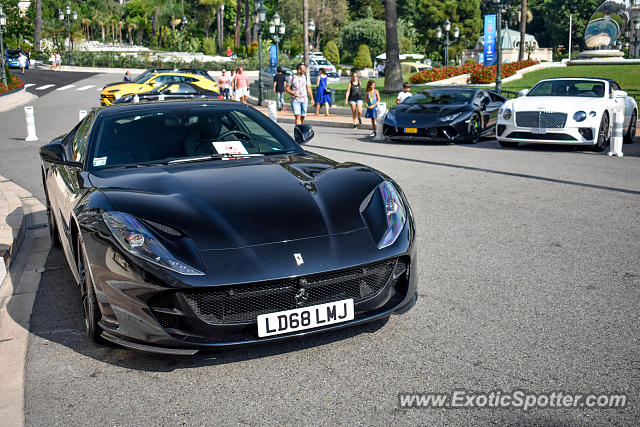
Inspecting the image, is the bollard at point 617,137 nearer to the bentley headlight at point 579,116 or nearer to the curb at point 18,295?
the bentley headlight at point 579,116

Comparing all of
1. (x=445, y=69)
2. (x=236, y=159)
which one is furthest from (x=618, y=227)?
(x=445, y=69)

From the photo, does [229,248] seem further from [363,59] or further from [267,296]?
[363,59]

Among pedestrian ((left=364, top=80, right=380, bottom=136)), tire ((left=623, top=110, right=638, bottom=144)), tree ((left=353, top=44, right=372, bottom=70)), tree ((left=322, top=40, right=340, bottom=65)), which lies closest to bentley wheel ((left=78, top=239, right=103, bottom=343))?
tire ((left=623, top=110, right=638, bottom=144))

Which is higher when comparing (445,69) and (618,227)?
(445,69)

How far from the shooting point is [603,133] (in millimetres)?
14352

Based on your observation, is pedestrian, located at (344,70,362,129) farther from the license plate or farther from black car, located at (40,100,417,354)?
the license plate

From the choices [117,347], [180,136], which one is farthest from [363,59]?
[117,347]

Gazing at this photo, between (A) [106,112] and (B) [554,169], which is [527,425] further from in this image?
(B) [554,169]

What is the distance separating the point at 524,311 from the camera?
4605mm

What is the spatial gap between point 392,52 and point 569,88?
15695 millimetres

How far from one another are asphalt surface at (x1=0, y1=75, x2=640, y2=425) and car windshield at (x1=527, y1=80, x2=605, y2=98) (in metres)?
8.84

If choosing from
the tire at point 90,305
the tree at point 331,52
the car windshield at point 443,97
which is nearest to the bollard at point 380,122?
the car windshield at point 443,97

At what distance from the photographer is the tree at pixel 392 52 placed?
97.2 ft

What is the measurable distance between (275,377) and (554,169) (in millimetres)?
9341
